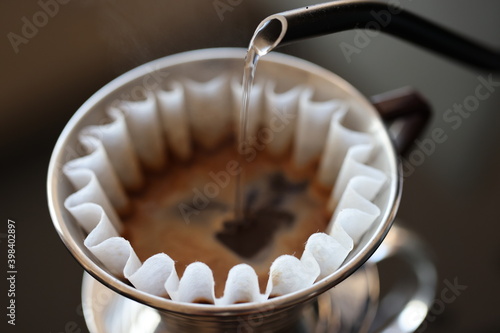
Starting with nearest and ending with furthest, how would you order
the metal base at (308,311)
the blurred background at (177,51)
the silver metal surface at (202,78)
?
the silver metal surface at (202,78) < the metal base at (308,311) < the blurred background at (177,51)

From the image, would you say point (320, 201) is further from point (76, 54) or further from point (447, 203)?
point (76, 54)

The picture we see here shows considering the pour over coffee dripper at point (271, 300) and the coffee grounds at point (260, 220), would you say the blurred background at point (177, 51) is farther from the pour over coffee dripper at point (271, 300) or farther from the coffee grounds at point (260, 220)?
the coffee grounds at point (260, 220)

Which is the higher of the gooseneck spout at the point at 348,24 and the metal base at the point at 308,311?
the gooseneck spout at the point at 348,24

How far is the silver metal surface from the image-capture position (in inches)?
16.5

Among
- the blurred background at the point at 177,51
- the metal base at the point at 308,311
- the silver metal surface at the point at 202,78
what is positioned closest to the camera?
the silver metal surface at the point at 202,78

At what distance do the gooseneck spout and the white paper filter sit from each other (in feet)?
0.33

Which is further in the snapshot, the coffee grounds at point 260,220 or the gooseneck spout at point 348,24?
the coffee grounds at point 260,220

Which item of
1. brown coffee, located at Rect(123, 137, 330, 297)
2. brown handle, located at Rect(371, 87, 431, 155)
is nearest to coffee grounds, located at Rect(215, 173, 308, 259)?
brown coffee, located at Rect(123, 137, 330, 297)

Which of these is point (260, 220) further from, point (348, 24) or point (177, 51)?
point (177, 51)

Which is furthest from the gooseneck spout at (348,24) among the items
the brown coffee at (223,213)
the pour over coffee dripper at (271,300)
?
the brown coffee at (223,213)

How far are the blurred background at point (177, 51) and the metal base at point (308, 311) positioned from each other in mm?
105

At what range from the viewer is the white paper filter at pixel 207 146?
0.49m

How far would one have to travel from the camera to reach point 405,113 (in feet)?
2.01

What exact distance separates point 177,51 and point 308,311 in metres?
0.50
